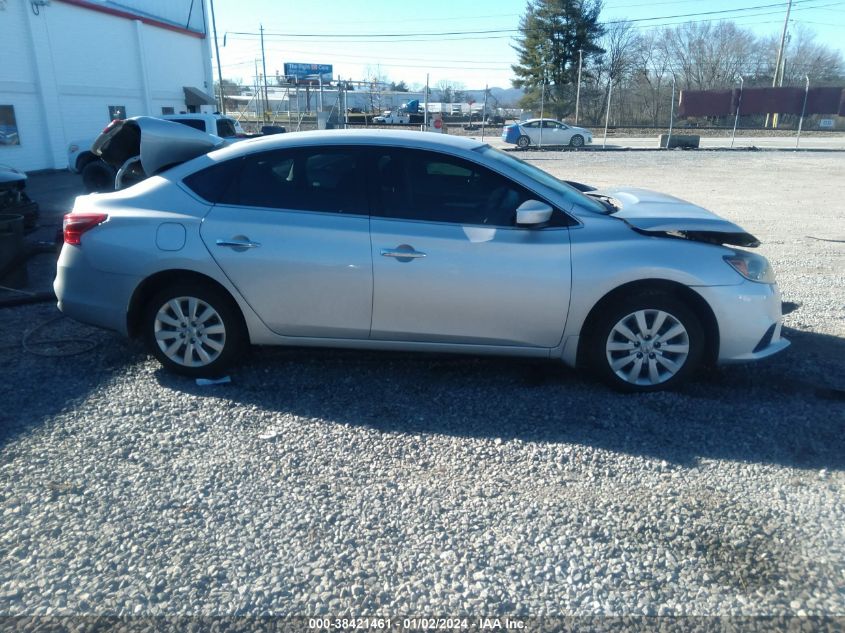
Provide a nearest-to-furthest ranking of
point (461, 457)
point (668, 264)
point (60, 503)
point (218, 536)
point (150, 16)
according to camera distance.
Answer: point (218, 536) < point (60, 503) < point (461, 457) < point (668, 264) < point (150, 16)

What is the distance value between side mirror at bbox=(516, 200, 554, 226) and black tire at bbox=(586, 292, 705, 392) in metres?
0.72

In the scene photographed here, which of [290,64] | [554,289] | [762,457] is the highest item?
[290,64]

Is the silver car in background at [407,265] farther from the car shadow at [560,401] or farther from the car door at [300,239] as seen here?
the car shadow at [560,401]

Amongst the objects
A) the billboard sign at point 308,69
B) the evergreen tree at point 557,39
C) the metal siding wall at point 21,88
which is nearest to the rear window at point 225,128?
the metal siding wall at point 21,88

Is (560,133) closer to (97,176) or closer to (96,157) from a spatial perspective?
(96,157)

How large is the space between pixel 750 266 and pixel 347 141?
275 cm

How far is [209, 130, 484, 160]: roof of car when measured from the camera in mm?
4562

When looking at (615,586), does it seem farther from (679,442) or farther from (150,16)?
(150,16)

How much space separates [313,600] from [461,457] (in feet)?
4.21

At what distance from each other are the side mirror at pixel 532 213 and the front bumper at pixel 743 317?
1057 millimetres

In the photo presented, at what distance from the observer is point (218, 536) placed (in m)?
3.04

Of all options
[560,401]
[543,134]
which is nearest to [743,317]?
[560,401]

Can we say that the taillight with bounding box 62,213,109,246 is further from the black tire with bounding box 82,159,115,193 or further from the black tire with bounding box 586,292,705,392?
the black tire with bounding box 82,159,115,193

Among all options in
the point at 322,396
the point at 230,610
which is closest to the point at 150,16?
the point at 322,396
